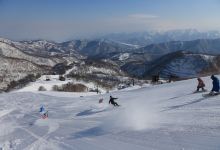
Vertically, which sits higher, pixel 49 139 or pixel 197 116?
pixel 197 116

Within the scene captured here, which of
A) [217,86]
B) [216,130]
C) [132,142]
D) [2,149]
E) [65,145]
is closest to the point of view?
[216,130]

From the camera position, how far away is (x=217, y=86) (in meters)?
26.8

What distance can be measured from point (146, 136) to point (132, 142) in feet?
3.16

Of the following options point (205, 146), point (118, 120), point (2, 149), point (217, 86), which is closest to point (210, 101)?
point (217, 86)

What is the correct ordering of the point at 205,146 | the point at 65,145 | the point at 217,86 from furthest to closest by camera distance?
the point at 217,86
the point at 65,145
the point at 205,146

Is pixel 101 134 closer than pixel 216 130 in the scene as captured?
No

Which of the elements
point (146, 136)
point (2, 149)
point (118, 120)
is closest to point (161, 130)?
point (146, 136)

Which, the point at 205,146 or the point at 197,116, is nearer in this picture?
the point at 205,146

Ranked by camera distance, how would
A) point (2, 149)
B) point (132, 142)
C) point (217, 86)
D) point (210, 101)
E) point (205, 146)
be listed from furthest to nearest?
point (217, 86) → point (210, 101) → point (2, 149) → point (132, 142) → point (205, 146)

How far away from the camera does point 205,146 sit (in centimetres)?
1419

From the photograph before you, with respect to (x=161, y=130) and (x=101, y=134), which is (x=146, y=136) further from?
(x=101, y=134)

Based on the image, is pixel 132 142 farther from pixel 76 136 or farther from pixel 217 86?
pixel 217 86

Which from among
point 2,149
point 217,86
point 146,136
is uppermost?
point 217,86

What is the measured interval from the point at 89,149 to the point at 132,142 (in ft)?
6.78
